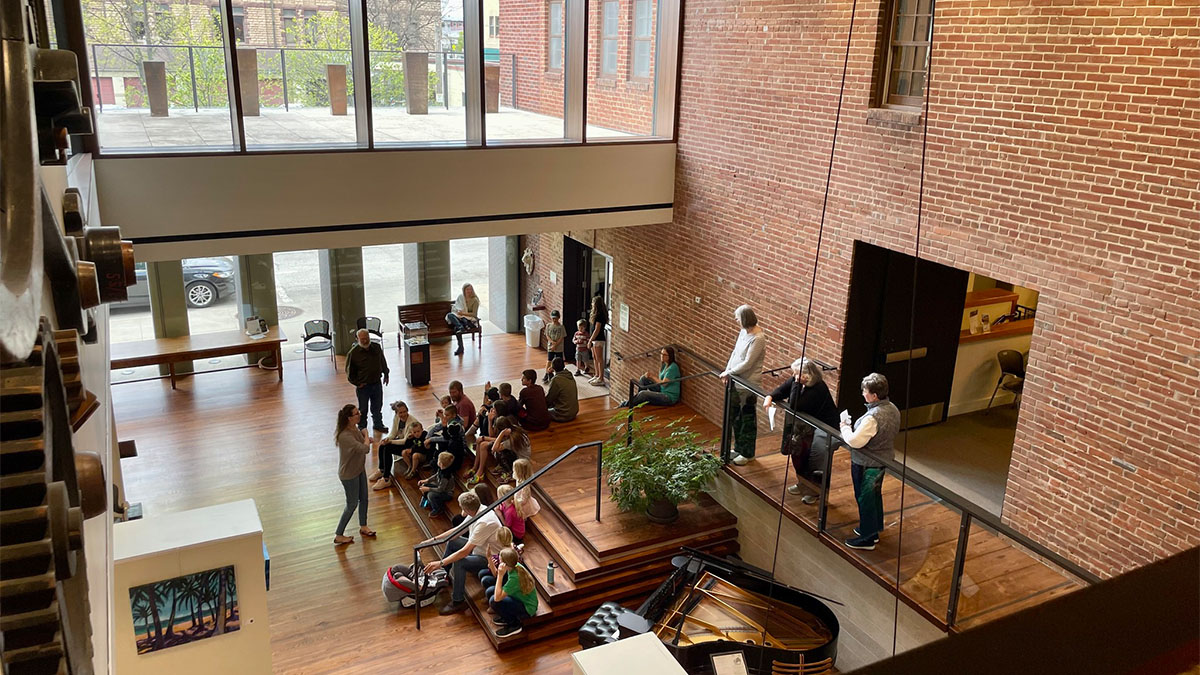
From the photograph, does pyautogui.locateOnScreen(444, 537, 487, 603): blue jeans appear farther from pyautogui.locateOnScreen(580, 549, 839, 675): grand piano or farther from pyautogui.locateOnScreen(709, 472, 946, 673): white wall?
pyautogui.locateOnScreen(709, 472, 946, 673): white wall

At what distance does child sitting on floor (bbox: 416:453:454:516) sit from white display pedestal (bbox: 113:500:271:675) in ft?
10.1

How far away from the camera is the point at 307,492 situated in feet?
33.1

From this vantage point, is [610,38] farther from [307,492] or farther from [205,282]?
[205,282]

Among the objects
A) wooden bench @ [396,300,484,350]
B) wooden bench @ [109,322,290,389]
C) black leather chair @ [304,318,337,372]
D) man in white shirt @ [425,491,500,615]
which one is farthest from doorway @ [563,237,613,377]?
man in white shirt @ [425,491,500,615]

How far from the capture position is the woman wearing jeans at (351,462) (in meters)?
8.48

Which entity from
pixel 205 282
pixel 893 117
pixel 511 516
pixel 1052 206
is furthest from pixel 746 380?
pixel 205 282

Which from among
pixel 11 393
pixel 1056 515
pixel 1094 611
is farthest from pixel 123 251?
pixel 1056 515

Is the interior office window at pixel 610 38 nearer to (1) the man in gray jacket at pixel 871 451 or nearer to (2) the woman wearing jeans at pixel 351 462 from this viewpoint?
(2) the woman wearing jeans at pixel 351 462

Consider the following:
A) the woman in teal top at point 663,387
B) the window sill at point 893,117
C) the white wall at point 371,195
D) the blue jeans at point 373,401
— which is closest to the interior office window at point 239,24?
the white wall at point 371,195

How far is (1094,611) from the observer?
3.49 ft

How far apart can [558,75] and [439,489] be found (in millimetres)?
5085

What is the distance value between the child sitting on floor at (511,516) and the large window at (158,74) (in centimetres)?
440

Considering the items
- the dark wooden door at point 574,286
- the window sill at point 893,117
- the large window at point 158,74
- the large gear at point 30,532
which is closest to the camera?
the large gear at point 30,532

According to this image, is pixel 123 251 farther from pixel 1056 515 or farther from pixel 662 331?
pixel 662 331
